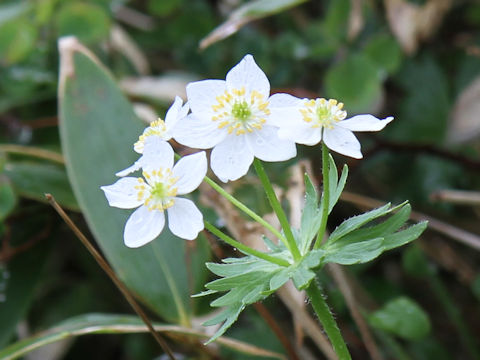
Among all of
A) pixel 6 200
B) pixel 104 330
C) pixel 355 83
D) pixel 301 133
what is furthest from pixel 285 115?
pixel 355 83

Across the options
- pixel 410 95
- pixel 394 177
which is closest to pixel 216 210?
pixel 394 177

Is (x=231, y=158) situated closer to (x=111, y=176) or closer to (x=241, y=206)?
(x=241, y=206)

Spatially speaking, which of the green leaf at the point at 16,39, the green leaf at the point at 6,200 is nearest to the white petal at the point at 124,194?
the green leaf at the point at 6,200

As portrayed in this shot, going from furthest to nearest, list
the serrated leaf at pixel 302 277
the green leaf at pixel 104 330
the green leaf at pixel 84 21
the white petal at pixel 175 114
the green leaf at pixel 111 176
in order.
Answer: the green leaf at pixel 84 21 → the green leaf at pixel 111 176 → the green leaf at pixel 104 330 → the white petal at pixel 175 114 → the serrated leaf at pixel 302 277

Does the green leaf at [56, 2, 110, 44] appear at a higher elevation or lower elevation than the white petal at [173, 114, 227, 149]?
higher

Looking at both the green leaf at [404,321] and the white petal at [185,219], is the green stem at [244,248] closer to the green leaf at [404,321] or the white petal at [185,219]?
the white petal at [185,219]

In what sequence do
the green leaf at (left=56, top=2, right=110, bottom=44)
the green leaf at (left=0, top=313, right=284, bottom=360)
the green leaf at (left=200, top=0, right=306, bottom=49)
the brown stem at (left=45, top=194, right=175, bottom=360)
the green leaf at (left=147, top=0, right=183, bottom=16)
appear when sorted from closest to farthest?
the brown stem at (left=45, top=194, right=175, bottom=360) < the green leaf at (left=0, top=313, right=284, bottom=360) < the green leaf at (left=200, top=0, right=306, bottom=49) < the green leaf at (left=56, top=2, right=110, bottom=44) < the green leaf at (left=147, top=0, right=183, bottom=16)

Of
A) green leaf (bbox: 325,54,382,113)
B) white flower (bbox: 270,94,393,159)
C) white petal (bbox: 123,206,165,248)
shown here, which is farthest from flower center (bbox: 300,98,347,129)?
green leaf (bbox: 325,54,382,113)

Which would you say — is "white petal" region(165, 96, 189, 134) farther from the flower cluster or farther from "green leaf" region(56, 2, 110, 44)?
"green leaf" region(56, 2, 110, 44)
